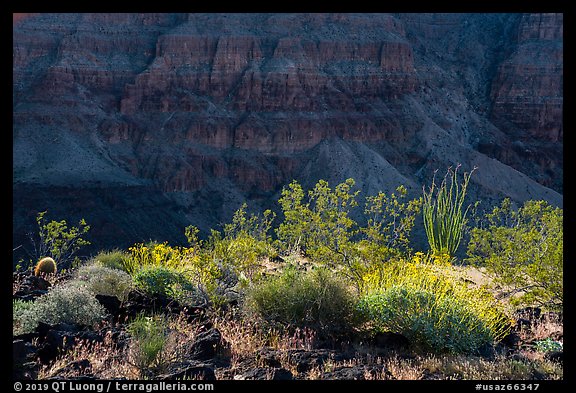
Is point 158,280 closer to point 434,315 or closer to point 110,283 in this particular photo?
point 110,283

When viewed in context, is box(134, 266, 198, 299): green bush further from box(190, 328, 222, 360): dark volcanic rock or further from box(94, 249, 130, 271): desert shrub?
box(94, 249, 130, 271): desert shrub

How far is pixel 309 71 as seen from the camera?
193ft

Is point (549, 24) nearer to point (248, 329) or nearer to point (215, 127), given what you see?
point (215, 127)

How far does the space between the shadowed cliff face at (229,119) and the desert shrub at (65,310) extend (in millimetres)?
32768

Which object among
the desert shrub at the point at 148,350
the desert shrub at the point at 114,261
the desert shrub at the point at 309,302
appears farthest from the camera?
the desert shrub at the point at 114,261

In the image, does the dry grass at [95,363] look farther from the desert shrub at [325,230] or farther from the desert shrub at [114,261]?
the desert shrub at [114,261]

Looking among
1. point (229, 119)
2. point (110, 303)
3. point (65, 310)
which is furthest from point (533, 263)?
point (229, 119)

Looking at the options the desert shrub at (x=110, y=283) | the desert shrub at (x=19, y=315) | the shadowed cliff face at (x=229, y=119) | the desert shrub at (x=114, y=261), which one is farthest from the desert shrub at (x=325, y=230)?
the shadowed cliff face at (x=229, y=119)

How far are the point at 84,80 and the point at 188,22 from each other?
988cm

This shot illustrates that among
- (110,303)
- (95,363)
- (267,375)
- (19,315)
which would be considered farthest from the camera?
(110,303)

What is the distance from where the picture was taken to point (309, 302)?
11.0 metres

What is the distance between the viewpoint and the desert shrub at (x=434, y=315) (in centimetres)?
1040

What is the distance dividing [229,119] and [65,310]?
45.2 meters
